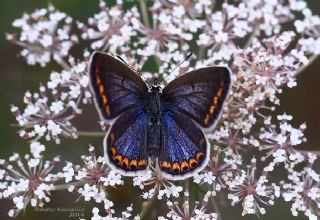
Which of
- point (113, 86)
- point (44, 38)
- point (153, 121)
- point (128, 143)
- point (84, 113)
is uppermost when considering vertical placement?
point (44, 38)

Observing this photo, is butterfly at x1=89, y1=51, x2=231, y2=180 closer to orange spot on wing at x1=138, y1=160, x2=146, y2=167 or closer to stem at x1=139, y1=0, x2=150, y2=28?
orange spot on wing at x1=138, y1=160, x2=146, y2=167

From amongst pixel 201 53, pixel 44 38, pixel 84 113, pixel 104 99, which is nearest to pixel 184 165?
pixel 104 99

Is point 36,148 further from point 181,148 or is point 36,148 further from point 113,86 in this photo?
point 181,148

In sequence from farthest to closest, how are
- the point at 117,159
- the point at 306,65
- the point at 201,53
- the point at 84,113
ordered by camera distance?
the point at 84,113 < the point at 201,53 < the point at 306,65 < the point at 117,159

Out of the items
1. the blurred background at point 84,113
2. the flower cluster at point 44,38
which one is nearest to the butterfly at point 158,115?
the flower cluster at point 44,38

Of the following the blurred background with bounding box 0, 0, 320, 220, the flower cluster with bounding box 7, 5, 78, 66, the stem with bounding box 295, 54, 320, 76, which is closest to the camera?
the stem with bounding box 295, 54, 320, 76

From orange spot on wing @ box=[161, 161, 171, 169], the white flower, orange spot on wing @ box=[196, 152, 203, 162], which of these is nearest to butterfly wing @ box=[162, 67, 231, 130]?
orange spot on wing @ box=[196, 152, 203, 162]

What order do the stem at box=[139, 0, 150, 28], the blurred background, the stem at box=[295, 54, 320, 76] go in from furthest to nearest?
the blurred background
the stem at box=[139, 0, 150, 28]
the stem at box=[295, 54, 320, 76]

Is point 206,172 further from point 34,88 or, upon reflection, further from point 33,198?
point 34,88
